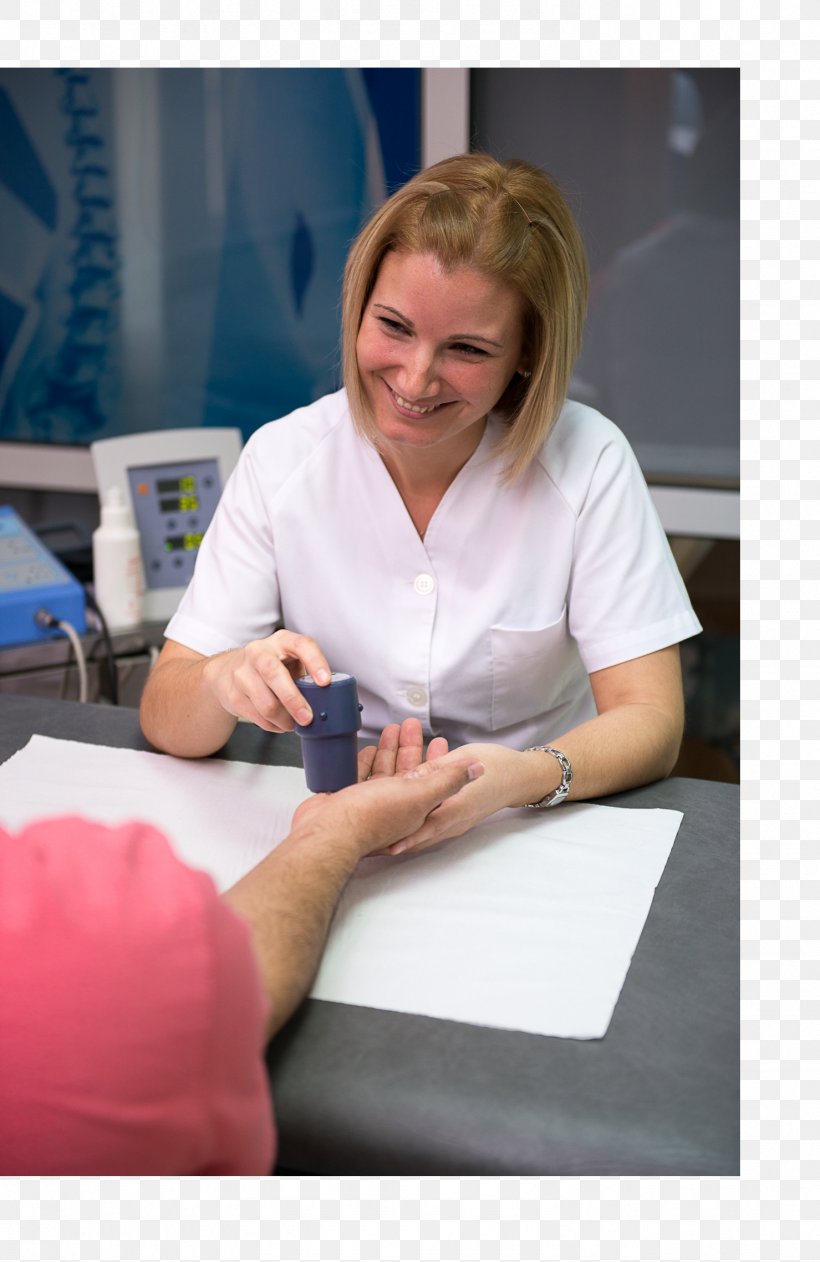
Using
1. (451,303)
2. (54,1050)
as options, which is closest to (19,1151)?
(54,1050)

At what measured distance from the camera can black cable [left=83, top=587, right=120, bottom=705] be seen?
167 cm

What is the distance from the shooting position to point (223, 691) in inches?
40.4

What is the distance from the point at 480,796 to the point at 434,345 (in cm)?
38

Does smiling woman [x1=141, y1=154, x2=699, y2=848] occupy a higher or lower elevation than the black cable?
higher

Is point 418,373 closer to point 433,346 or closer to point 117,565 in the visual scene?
point 433,346

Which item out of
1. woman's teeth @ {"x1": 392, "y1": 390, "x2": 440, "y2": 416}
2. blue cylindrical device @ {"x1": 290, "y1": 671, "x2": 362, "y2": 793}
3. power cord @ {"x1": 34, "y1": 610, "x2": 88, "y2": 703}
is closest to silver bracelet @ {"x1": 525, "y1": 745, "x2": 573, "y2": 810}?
blue cylindrical device @ {"x1": 290, "y1": 671, "x2": 362, "y2": 793}

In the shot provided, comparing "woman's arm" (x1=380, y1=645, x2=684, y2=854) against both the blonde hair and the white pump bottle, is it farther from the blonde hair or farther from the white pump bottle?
the white pump bottle

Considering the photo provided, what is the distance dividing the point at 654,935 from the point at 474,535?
1.66ft

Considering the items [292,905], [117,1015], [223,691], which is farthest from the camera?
[223,691]

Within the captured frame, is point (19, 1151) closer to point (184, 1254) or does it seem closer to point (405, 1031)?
point (184, 1254)

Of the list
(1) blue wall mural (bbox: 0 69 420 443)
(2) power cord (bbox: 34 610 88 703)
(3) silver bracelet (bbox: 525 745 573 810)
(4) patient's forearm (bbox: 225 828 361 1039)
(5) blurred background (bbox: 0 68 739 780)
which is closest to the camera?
(4) patient's forearm (bbox: 225 828 361 1039)

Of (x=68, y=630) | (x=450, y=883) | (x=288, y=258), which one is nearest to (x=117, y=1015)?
(x=450, y=883)

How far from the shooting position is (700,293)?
1926mm

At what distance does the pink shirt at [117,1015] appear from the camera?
1.84ft
